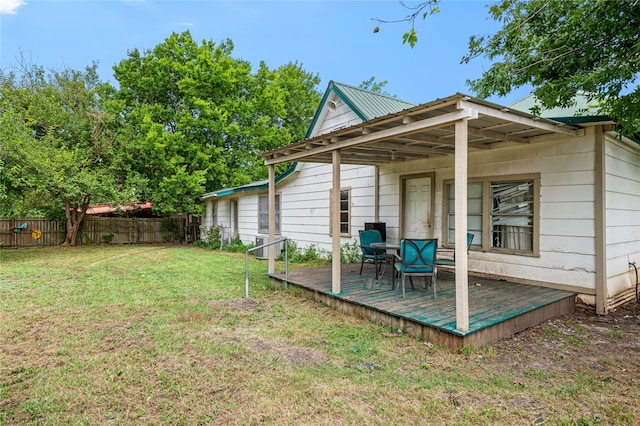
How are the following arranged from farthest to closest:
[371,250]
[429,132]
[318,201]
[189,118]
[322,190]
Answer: [189,118]
[318,201]
[322,190]
[371,250]
[429,132]

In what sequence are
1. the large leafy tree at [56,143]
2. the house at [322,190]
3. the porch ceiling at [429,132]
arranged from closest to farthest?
the porch ceiling at [429,132], the house at [322,190], the large leafy tree at [56,143]

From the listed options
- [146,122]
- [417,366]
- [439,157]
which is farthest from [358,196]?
[146,122]

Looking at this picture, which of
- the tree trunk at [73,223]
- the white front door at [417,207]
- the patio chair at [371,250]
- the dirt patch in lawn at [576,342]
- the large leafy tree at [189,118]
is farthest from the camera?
the large leafy tree at [189,118]

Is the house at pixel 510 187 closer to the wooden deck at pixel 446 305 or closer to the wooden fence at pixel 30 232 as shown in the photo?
the wooden deck at pixel 446 305

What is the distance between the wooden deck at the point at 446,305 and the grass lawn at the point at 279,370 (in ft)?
0.56

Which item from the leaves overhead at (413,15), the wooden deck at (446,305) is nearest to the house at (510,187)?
the wooden deck at (446,305)

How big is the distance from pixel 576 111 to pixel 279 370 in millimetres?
6509

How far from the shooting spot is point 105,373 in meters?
3.24

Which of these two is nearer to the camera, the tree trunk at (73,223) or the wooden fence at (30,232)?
the wooden fence at (30,232)

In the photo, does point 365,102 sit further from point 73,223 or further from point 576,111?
point 73,223

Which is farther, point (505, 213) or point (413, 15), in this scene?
point (505, 213)

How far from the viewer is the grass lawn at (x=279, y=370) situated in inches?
103

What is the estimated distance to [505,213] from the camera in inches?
244

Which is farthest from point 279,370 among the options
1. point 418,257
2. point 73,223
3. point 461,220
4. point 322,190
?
point 73,223
